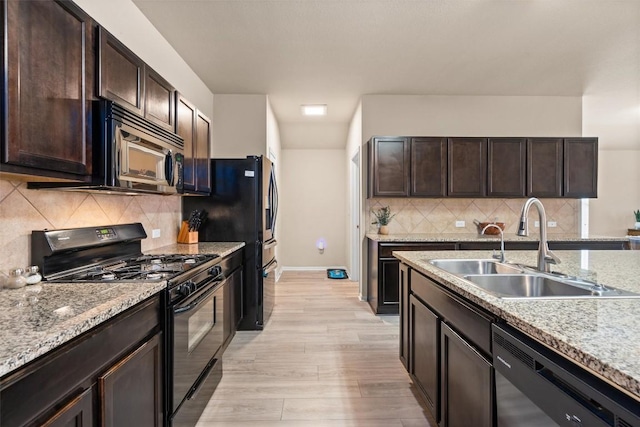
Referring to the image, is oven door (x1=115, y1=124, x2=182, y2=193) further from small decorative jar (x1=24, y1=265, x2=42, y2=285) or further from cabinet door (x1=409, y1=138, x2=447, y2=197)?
cabinet door (x1=409, y1=138, x2=447, y2=197)

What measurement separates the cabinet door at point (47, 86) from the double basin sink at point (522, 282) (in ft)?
5.72

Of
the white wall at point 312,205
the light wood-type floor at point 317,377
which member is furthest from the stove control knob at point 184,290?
the white wall at point 312,205

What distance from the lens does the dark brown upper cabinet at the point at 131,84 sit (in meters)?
1.50

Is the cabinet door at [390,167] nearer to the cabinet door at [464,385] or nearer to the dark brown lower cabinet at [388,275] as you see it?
the dark brown lower cabinet at [388,275]

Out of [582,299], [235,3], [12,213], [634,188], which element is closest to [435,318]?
[582,299]

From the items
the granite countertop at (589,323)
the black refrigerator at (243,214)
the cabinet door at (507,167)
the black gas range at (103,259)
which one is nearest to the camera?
the granite countertop at (589,323)

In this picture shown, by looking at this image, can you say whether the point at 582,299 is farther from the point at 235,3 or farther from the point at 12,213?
the point at 235,3

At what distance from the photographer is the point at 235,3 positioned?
232 centimetres

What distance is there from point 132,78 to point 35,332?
4.72 feet

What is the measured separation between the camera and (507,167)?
151 inches

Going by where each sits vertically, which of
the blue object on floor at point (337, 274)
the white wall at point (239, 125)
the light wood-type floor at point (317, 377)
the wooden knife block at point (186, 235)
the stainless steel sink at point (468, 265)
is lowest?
the light wood-type floor at point (317, 377)

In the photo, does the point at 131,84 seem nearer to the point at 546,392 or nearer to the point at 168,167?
the point at 168,167

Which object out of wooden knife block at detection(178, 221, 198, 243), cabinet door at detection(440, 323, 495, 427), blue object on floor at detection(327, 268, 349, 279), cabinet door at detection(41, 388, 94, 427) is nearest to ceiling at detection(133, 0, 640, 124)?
wooden knife block at detection(178, 221, 198, 243)

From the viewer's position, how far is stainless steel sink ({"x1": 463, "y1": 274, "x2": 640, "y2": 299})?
120cm
